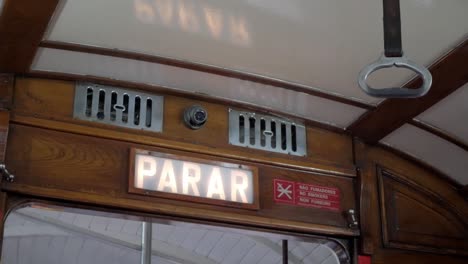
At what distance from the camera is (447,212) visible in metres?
4.05

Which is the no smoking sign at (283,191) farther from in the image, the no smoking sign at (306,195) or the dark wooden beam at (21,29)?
the dark wooden beam at (21,29)

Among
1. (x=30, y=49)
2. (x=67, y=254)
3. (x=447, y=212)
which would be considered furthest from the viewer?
(x=67, y=254)

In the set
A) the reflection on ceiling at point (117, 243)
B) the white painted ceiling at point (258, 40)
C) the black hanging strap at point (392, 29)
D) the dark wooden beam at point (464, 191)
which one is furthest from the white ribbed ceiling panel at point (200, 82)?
the reflection on ceiling at point (117, 243)

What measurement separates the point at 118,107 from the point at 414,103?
1.28 meters

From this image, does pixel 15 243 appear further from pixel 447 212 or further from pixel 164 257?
pixel 447 212

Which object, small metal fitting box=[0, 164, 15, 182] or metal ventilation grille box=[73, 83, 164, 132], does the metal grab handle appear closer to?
metal ventilation grille box=[73, 83, 164, 132]

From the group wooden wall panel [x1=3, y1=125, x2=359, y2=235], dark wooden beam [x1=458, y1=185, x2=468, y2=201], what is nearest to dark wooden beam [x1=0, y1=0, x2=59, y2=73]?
wooden wall panel [x1=3, y1=125, x2=359, y2=235]

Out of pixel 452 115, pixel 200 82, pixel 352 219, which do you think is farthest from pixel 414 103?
pixel 200 82

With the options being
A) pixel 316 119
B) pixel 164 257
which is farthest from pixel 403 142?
pixel 164 257

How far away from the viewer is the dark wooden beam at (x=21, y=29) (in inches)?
105

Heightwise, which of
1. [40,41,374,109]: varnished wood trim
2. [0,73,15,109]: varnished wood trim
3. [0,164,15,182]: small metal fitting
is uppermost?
[40,41,374,109]: varnished wood trim

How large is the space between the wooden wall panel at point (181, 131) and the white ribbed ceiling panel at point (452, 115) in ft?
1.34

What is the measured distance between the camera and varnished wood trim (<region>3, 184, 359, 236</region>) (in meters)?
3.06

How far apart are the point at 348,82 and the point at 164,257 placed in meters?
3.58
